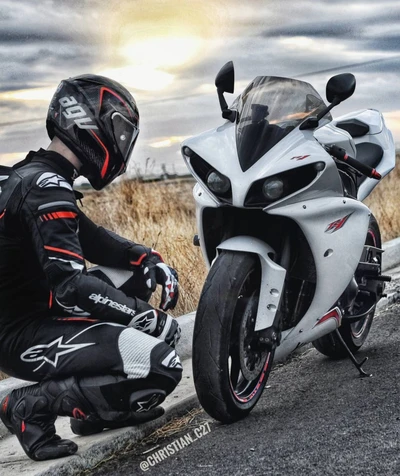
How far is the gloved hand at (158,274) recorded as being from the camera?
4.00 meters

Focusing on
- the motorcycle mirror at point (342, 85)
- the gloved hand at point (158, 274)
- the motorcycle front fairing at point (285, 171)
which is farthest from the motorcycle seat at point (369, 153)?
the gloved hand at point (158, 274)

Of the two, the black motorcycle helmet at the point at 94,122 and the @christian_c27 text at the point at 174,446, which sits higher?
the black motorcycle helmet at the point at 94,122

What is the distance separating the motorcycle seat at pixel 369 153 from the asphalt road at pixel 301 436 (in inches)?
44.3

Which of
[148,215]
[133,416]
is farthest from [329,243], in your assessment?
[148,215]

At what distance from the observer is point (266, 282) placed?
3.99 meters

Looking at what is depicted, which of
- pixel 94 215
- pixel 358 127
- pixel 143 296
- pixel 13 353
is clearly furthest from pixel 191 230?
pixel 13 353

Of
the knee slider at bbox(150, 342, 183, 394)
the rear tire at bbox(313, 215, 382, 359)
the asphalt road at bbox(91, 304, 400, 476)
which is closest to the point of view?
the asphalt road at bbox(91, 304, 400, 476)

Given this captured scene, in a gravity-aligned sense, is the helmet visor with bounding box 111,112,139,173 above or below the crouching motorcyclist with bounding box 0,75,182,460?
above

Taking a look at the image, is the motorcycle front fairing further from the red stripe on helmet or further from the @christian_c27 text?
the @christian_c27 text

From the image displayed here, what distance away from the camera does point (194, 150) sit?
4.06 m

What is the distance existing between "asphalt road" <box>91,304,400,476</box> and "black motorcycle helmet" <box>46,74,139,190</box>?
1.24 m

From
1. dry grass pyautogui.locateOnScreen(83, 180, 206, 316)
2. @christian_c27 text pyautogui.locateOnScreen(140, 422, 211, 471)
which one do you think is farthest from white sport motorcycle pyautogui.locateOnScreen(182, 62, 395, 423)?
dry grass pyautogui.locateOnScreen(83, 180, 206, 316)

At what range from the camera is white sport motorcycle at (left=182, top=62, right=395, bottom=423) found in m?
3.88

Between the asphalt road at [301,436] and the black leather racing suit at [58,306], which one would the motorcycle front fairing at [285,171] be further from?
the black leather racing suit at [58,306]
